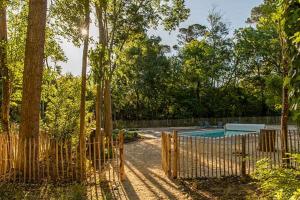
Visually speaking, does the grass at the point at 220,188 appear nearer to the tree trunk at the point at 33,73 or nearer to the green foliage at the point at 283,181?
the green foliage at the point at 283,181

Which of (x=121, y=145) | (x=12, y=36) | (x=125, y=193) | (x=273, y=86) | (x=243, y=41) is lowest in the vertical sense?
(x=125, y=193)

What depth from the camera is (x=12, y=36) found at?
13.3 metres

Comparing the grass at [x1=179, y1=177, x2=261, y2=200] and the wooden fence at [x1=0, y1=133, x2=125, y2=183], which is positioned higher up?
the wooden fence at [x1=0, y1=133, x2=125, y2=183]

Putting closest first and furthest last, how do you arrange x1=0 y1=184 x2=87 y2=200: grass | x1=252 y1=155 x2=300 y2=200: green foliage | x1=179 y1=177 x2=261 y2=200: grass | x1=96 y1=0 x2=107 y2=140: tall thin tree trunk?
x1=252 y1=155 x2=300 y2=200: green foliage → x1=0 y1=184 x2=87 y2=200: grass → x1=179 y1=177 x2=261 y2=200: grass → x1=96 y1=0 x2=107 y2=140: tall thin tree trunk

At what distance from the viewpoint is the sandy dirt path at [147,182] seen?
27.1ft

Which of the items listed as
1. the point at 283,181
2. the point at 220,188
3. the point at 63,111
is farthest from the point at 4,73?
the point at 283,181

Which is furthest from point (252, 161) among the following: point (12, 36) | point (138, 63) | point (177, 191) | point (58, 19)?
point (138, 63)

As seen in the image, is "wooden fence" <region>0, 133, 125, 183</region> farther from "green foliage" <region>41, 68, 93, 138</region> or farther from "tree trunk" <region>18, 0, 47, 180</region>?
"green foliage" <region>41, 68, 93, 138</region>

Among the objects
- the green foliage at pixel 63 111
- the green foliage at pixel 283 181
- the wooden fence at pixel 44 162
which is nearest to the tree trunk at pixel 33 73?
the wooden fence at pixel 44 162

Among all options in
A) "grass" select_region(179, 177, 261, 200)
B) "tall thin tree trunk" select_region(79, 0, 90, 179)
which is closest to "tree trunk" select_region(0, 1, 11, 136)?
"tall thin tree trunk" select_region(79, 0, 90, 179)

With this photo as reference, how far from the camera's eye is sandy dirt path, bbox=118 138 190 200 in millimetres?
8250

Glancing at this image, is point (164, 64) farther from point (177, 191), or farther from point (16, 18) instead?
point (177, 191)

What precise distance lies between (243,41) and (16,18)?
24514 millimetres

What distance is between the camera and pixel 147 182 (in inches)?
376
